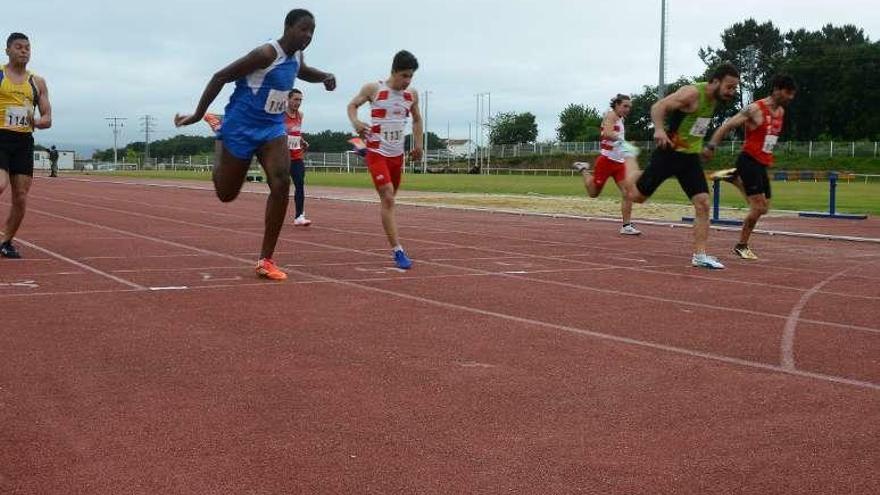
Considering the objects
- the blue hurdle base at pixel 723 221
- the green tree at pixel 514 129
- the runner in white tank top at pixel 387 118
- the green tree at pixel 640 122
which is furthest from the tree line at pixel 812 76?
the runner in white tank top at pixel 387 118

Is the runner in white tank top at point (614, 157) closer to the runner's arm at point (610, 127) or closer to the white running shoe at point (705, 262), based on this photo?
the runner's arm at point (610, 127)

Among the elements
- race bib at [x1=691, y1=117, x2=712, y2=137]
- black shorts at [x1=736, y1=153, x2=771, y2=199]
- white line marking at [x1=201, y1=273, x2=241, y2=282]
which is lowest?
white line marking at [x1=201, y1=273, x2=241, y2=282]

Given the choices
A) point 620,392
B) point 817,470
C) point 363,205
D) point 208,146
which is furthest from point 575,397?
point 208,146

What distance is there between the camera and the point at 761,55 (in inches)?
3912

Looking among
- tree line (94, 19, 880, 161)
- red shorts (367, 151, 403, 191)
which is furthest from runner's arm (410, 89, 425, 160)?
tree line (94, 19, 880, 161)

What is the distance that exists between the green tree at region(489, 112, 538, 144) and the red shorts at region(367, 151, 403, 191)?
133109 millimetres

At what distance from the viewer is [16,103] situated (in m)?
9.25

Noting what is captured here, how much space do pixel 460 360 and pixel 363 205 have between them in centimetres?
1740

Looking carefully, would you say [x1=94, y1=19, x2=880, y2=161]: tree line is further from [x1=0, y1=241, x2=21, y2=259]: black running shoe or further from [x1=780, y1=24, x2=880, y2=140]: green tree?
[x1=0, y1=241, x2=21, y2=259]: black running shoe

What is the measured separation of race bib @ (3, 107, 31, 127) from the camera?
9.21 metres

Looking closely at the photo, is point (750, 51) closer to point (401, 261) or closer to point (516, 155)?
point (516, 155)

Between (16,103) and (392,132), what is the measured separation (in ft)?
11.9

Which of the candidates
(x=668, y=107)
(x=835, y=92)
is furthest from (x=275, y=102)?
(x=835, y=92)

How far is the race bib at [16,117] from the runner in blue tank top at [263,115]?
7.00 ft
